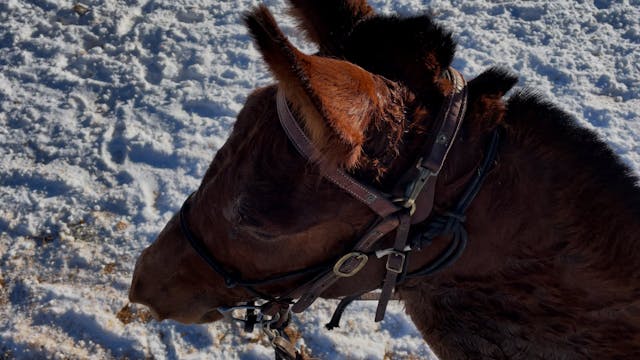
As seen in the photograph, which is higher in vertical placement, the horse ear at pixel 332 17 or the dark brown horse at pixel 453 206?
the horse ear at pixel 332 17

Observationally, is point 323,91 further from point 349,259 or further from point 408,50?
point 349,259

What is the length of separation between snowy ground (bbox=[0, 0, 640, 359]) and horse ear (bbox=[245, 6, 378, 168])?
8.53 ft

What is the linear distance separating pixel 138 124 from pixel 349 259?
3627 mm

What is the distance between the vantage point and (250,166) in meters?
1.91

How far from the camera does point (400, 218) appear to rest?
191 centimetres

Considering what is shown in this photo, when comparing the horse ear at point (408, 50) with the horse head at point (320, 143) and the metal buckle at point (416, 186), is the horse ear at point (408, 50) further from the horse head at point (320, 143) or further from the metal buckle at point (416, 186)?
the metal buckle at point (416, 186)

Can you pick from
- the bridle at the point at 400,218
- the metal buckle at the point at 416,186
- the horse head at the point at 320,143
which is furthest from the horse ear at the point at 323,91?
the metal buckle at the point at 416,186

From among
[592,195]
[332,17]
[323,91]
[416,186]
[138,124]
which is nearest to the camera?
[323,91]

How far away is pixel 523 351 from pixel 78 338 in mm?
2851

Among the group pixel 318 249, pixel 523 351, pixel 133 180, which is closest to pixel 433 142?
pixel 318 249

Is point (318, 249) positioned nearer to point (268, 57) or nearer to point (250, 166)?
point (250, 166)

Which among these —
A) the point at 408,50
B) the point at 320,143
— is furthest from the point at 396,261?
the point at 408,50

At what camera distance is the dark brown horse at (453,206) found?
188 cm

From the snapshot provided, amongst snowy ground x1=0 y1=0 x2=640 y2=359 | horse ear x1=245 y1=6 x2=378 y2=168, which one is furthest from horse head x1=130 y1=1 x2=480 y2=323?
snowy ground x1=0 y1=0 x2=640 y2=359
